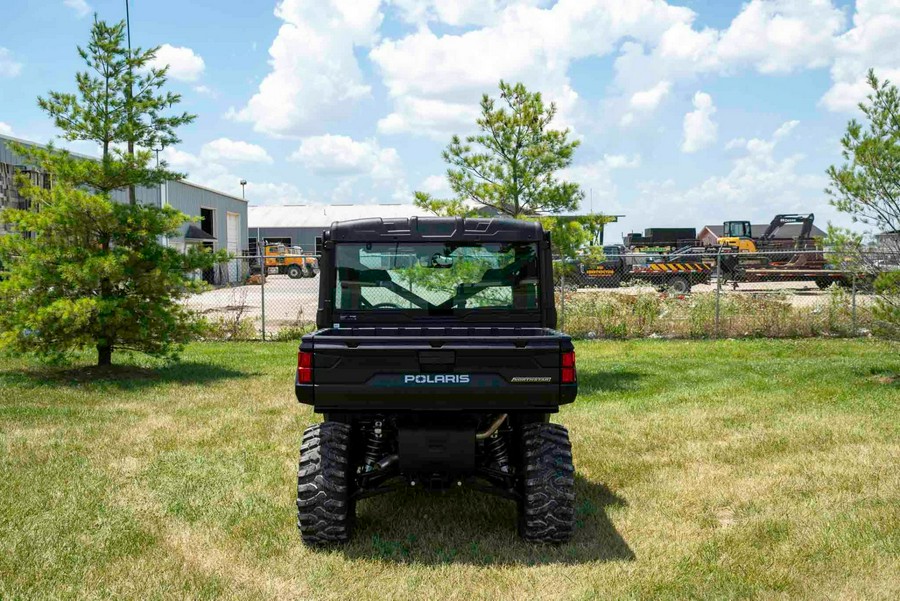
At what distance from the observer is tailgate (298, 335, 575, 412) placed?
4.61m

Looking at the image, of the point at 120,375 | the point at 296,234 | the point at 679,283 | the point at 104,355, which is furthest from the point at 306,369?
the point at 296,234

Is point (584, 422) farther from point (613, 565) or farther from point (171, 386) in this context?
point (171, 386)

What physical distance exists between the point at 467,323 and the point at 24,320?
7.99 m

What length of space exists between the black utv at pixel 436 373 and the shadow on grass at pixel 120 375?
6587 millimetres

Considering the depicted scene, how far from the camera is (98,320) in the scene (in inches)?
455

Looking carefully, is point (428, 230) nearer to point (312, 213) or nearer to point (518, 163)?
point (518, 163)

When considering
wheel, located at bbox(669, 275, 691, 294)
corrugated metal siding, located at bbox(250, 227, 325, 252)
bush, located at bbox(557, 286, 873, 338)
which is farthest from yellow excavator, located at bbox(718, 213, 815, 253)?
corrugated metal siding, located at bbox(250, 227, 325, 252)

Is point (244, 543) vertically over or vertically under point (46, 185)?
under

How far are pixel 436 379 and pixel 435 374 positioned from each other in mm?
28

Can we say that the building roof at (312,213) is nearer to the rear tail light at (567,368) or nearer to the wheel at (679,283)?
the wheel at (679,283)

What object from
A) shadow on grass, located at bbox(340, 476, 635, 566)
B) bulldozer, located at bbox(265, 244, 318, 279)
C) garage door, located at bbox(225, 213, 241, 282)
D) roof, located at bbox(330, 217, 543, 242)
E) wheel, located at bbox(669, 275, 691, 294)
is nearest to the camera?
shadow on grass, located at bbox(340, 476, 635, 566)

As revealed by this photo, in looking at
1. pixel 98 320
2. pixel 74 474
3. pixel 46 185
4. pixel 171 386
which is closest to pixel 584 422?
pixel 74 474

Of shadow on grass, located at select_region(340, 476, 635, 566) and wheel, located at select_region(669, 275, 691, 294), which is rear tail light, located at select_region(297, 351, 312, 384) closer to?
shadow on grass, located at select_region(340, 476, 635, 566)

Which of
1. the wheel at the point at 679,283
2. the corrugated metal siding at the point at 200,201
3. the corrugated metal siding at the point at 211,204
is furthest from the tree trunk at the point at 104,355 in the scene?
the corrugated metal siding at the point at 211,204
